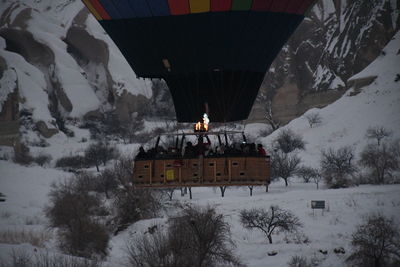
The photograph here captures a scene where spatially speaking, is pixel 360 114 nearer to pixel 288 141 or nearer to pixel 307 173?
pixel 288 141

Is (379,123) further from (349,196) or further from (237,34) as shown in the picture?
(237,34)

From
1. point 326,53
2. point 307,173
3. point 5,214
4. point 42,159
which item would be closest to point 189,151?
point 5,214

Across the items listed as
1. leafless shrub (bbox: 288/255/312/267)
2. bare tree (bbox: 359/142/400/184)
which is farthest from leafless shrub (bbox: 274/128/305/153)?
leafless shrub (bbox: 288/255/312/267)

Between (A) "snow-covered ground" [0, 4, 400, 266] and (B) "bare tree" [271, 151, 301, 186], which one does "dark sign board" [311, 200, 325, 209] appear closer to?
(A) "snow-covered ground" [0, 4, 400, 266]

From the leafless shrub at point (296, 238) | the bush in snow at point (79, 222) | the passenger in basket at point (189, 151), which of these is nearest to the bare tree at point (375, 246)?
the leafless shrub at point (296, 238)

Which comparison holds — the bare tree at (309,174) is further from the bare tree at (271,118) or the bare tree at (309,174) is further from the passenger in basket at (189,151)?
the passenger in basket at (189,151)
